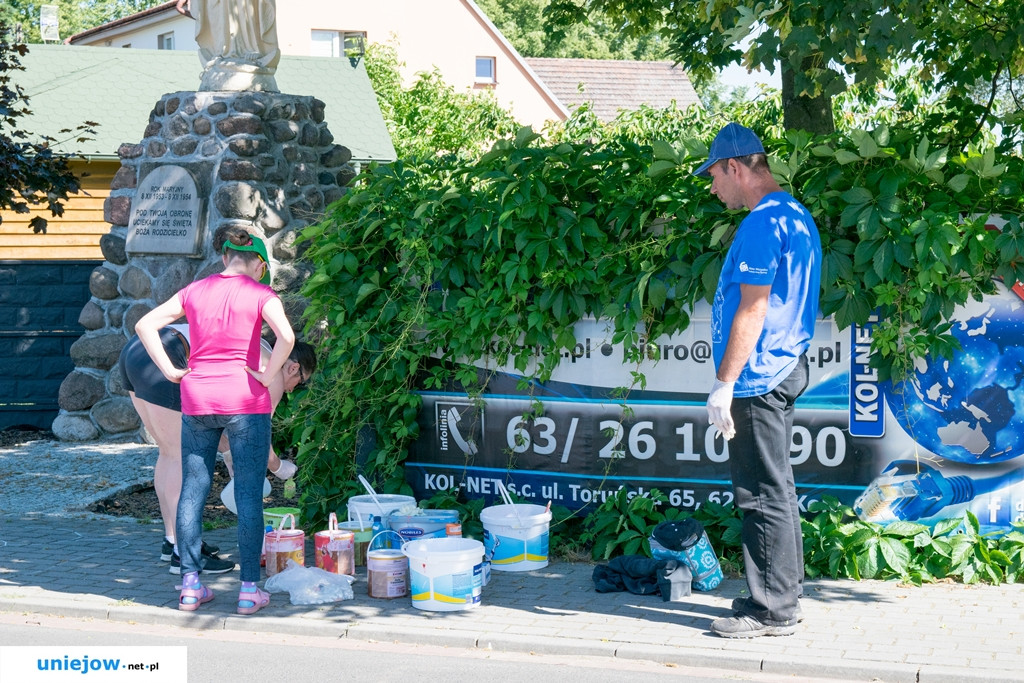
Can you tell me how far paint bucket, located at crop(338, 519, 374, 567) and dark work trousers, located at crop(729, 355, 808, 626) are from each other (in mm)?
2337

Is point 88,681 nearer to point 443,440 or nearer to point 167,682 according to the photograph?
point 167,682

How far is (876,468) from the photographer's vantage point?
6414 mm

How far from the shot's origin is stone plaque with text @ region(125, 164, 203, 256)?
1091cm

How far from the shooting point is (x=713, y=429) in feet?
21.6

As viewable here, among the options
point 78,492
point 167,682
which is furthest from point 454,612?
point 78,492

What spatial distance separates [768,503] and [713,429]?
133 centimetres

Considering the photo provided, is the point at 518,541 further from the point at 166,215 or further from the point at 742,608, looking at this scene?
the point at 166,215

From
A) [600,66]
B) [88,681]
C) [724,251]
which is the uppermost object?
[600,66]

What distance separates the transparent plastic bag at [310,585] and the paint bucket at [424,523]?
46cm

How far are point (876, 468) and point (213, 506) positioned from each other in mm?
4580

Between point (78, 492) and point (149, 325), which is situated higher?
point (149, 325)

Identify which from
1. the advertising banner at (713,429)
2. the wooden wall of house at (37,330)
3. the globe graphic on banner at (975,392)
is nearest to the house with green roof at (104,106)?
the wooden wall of house at (37,330)

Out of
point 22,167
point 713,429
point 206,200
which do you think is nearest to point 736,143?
point 713,429

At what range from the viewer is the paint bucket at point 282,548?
629cm
